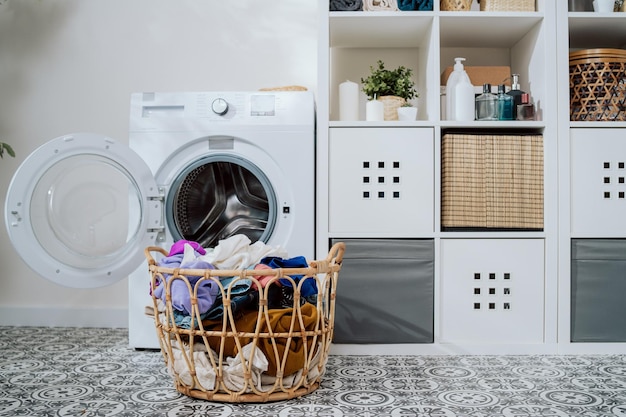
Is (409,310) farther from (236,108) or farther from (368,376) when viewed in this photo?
(236,108)

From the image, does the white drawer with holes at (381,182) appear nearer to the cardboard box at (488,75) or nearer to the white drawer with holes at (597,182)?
the cardboard box at (488,75)

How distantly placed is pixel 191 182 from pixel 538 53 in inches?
54.4

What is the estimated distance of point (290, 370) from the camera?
1577 millimetres

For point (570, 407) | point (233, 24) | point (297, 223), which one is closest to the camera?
point (570, 407)

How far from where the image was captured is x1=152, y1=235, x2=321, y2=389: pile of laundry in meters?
1.54

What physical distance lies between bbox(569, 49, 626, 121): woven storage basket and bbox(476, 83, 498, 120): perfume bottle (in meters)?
0.29

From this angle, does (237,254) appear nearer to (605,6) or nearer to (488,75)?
(488,75)

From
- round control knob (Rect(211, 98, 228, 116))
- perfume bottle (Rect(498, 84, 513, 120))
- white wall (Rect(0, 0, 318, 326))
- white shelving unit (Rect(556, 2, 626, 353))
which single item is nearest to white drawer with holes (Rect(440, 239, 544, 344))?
white shelving unit (Rect(556, 2, 626, 353))

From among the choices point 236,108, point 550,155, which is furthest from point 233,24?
point 550,155

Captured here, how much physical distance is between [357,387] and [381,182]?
2.56ft

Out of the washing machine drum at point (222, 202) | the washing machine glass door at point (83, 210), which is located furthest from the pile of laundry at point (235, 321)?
the washing machine drum at point (222, 202)

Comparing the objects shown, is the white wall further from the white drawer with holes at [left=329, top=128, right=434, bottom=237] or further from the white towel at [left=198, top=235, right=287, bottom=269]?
the white towel at [left=198, top=235, right=287, bottom=269]

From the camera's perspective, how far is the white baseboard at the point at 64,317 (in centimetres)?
263

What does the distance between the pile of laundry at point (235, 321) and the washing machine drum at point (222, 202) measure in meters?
0.47
